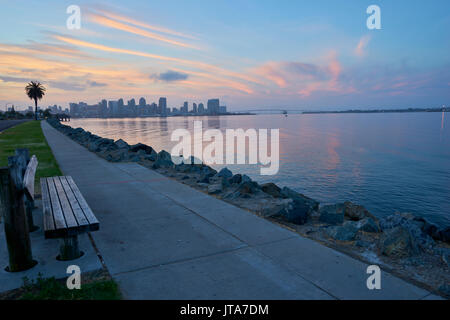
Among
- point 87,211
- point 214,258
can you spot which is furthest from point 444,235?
point 87,211

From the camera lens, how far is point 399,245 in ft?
15.5

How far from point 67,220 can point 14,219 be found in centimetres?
61

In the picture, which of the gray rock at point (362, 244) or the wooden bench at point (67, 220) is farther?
the gray rock at point (362, 244)

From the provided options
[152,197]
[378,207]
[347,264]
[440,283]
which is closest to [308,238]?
[347,264]

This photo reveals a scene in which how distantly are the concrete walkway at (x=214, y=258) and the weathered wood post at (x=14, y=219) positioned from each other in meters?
1.04

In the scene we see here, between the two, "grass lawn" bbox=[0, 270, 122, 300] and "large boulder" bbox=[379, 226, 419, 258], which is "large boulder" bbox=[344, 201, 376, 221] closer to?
"large boulder" bbox=[379, 226, 419, 258]

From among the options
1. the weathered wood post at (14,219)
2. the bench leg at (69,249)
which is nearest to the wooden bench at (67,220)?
the bench leg at (69,249)

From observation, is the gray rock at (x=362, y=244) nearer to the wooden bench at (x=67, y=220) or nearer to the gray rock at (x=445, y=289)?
the gray rock at (x=445, y=289)

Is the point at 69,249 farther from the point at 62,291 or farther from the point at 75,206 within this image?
the point at 62,291

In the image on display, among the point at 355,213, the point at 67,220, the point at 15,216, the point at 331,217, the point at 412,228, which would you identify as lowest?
the point at 355,213

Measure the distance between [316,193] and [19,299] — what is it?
13.3 metres

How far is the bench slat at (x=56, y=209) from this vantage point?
4.11 meters

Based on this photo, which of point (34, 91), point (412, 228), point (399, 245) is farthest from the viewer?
point (34, 91)
